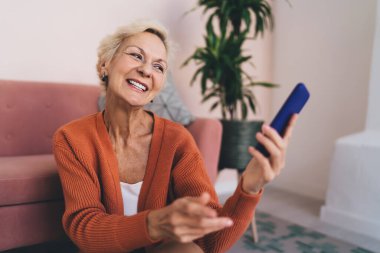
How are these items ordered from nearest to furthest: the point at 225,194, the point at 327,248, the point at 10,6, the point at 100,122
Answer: the point at 100,122
the point at 327,248
the point at 10,6
the point at 225,194

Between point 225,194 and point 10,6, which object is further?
point 225,194

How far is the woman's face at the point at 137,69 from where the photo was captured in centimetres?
102

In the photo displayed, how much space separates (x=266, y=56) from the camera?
10.5 ft

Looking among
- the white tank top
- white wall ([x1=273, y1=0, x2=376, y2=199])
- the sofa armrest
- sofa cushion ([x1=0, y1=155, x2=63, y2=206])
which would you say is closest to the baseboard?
white wall ([x1=273, y1=0, x2=376, y2=199])

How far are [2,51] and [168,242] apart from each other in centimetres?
179

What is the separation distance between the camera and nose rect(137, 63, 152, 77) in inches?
40.1

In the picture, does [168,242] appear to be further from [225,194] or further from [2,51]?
[225,194]

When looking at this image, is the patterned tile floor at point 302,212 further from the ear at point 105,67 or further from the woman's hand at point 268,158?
the ear at point 105,67

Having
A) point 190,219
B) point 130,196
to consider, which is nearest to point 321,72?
point 130,196

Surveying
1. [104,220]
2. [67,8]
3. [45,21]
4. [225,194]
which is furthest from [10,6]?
[225,194]

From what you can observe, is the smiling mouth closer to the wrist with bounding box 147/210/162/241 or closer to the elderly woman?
the elderly woman

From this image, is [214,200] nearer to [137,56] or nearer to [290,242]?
[137,56]

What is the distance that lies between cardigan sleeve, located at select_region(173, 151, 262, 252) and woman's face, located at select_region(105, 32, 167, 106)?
25 cm

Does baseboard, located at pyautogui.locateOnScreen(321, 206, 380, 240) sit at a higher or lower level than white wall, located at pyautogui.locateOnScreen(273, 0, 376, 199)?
lower
